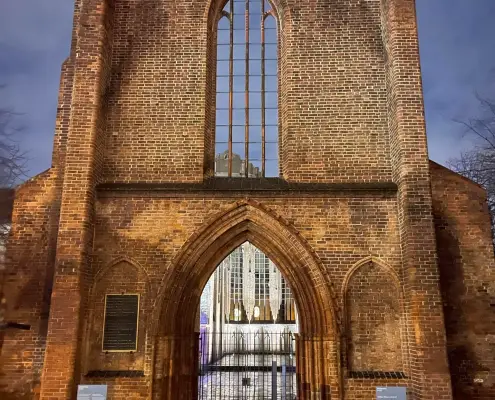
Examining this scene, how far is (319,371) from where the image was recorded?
7859 mm

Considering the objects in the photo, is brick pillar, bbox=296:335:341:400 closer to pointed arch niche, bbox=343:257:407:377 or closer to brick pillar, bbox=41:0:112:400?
pointed arch niche, bbox=343:257:407:377

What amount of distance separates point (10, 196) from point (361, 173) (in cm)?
660

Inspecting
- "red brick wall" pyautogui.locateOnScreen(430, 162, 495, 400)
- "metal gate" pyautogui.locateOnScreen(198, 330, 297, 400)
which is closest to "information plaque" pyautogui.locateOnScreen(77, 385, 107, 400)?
"metal gate" pyautogui.locateOnScreen(198, 330, 297, 400)

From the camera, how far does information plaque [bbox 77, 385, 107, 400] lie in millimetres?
6984

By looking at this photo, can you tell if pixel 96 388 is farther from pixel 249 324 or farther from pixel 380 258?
pixel 249 324

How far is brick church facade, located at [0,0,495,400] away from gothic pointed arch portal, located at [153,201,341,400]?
0.11 ft

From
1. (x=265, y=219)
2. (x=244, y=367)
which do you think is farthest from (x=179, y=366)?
(x=244, y=367)

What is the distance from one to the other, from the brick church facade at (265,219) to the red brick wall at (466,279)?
0.08 feet

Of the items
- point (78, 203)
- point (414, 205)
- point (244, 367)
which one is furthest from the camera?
point (244, 367)

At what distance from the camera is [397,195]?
27.8ft

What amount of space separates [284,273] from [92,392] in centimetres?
372

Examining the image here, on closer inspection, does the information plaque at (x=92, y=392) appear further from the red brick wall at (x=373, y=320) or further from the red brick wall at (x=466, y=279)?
the red brick wall at (x=466, y=279)

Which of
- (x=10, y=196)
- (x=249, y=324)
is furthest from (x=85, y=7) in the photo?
(x=249, y=324)

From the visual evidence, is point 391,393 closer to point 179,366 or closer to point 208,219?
point 179,366
